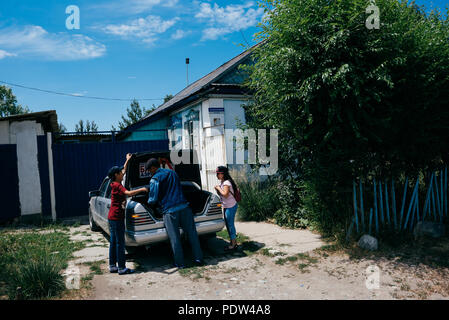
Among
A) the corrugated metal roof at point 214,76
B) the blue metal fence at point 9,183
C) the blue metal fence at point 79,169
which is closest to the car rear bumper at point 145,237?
the blue metal fence at point 79,169

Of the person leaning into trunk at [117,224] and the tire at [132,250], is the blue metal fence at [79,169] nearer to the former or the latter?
the tire at [132,250]

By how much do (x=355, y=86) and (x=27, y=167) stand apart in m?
9.23

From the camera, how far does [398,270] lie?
4.45m

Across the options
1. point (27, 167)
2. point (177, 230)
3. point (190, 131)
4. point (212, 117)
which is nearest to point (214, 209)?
point (177, 230)

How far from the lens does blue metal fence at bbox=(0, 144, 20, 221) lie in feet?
28.7

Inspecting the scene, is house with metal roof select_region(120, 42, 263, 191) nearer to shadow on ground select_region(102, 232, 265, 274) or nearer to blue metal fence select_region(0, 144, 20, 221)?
shadow on ground select_region(102, 232, 265, 274)

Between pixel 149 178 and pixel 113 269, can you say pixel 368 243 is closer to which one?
pixel 149 178

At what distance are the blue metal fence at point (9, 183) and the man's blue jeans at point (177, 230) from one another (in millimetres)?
6492

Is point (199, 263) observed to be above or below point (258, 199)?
below

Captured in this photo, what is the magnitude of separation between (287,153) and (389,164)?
88.6 inches

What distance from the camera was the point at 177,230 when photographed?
16.6 feet
